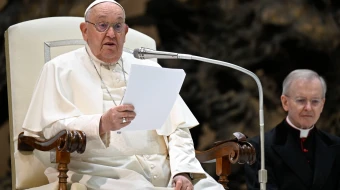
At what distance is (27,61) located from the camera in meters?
4.66

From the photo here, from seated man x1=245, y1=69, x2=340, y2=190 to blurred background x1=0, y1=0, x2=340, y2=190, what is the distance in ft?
5.69

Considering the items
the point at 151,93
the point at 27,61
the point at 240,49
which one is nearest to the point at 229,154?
the point at 151,93

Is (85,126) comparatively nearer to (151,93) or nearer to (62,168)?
(62,168)

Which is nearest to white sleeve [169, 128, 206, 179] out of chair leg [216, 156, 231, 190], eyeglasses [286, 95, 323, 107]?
chair leg [216, 156, 231, 190]

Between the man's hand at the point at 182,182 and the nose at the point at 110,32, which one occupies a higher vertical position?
the nose at the point at 110,32

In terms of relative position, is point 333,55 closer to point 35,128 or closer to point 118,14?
point 118,14

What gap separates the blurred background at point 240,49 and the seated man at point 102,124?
8.08 feet

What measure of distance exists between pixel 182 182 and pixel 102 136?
0.59 metres

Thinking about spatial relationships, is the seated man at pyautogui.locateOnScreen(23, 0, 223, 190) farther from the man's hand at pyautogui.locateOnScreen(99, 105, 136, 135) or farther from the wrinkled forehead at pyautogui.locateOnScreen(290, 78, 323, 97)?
the wrinkled forehead at pyautogui.locateOnScreen(290, 78, 323, 97)

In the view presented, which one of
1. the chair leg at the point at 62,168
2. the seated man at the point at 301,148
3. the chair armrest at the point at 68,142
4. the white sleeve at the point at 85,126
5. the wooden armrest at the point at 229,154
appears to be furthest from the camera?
the seated man at the point at 301,148

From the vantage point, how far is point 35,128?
4.26 meters

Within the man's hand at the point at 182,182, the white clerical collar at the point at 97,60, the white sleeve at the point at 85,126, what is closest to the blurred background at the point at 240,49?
the white clerical collar at the point at 97,60

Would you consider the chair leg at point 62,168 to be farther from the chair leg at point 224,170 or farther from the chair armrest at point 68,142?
the chair leg at point 224,170

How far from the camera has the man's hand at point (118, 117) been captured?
12.2 ft
